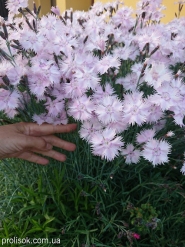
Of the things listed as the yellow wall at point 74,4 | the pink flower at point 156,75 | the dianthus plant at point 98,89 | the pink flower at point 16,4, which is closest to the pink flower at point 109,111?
the dianthus plant at point 98,89

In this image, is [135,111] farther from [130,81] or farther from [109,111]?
[130,81]

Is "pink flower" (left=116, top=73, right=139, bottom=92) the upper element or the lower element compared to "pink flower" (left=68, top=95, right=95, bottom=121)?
upper

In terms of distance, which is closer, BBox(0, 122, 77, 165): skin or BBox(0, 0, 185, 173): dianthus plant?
BBox(0, 0, 185, 173): dianthus plant

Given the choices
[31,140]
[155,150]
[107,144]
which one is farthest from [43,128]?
[155,150]

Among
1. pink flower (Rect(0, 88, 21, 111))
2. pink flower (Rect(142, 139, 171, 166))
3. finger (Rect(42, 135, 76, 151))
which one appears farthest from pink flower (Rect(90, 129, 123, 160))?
pink flower (Rect(0, 88, 21, 111))

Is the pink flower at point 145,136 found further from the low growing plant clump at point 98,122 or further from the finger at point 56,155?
the finger at point 56,155

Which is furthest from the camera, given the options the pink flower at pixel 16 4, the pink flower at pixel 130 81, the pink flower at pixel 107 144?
the pink flower at pixel 16 4

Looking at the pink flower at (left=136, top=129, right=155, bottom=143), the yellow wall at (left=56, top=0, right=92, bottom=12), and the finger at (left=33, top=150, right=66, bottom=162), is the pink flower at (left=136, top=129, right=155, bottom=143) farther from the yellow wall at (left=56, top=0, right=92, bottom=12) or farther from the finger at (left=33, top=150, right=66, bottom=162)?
the yellow wall at (left=56, top=0, right=92, bottom=12)

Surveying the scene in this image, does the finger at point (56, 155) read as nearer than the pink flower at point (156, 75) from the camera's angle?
No

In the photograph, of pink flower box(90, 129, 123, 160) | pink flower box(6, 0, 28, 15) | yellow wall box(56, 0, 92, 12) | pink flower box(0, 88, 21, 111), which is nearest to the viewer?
pink flower box(90, 129, 123, 160)
